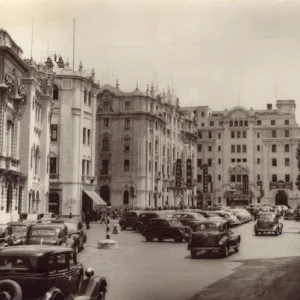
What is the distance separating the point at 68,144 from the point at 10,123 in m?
16.4

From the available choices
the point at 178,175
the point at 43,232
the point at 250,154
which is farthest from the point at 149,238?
the point at 250,154

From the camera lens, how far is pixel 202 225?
23812mm

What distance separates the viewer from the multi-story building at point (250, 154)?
9950cm

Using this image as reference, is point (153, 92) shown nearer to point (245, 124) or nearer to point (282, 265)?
point (245, 124)

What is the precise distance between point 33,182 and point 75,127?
11262 millimetres

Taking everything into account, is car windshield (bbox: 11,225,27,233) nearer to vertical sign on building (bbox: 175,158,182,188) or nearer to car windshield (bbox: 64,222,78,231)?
car windshield (bbox: 64,222,78,231)

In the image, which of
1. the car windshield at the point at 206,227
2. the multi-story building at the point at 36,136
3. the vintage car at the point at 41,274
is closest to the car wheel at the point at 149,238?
the car windshield at the point at 206,227

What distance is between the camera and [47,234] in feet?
68.9

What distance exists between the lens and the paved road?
14773 mm

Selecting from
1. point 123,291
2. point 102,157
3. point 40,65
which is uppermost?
point 40,65

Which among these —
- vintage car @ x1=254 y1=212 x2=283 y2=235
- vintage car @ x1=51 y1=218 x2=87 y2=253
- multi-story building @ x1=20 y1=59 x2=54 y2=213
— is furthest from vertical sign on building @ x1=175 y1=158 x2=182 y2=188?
vintage car @ x1=51 y1=218 x2=87 y2=253

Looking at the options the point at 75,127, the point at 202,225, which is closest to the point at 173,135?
the point at 75,127

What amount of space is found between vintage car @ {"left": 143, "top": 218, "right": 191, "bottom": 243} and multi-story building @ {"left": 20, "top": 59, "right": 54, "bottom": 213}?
19380mm

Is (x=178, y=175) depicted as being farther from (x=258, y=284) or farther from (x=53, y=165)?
(x=258, y=284)
